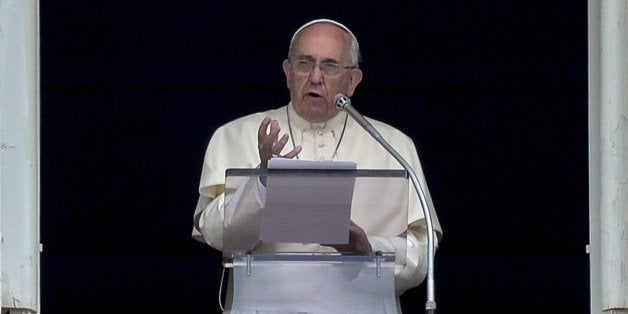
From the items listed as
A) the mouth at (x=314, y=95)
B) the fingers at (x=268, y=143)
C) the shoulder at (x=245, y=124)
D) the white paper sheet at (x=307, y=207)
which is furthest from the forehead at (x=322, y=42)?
the white paper sheet at (x=307, y=207)

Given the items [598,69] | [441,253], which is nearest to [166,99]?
[441,253]

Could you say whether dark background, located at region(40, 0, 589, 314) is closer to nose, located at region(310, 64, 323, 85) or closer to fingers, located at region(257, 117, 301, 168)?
nose, located at region(310, 64, 323, 85)

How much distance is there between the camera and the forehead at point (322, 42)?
5629 mm

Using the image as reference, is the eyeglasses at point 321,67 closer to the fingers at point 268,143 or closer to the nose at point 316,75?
the nose at point 316,75

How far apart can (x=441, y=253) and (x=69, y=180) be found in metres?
1.33

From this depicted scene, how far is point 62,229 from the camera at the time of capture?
7.06 meters

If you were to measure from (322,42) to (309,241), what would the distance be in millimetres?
1118

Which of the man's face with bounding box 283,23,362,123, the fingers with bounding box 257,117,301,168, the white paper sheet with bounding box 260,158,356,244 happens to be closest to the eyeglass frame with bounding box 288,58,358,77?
the man's face with bounding box 283,23,362,123

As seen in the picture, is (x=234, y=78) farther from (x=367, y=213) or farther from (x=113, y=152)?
(x=367, y=213)

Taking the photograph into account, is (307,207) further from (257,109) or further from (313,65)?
(257,109)

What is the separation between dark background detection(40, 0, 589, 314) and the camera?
7008mm

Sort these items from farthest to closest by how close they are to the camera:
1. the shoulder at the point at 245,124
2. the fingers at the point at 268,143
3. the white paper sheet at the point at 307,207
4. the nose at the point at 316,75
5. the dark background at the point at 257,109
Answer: the dark background at the point at 257,109, the shoulder at the point at 245,124, the nose at the point at 316,75, the fingers at the point at 268,143, the white paper sheet at the point at 307,207

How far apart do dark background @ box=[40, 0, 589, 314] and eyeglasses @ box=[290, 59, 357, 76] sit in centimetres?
140

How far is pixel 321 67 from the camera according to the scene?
560 cm
